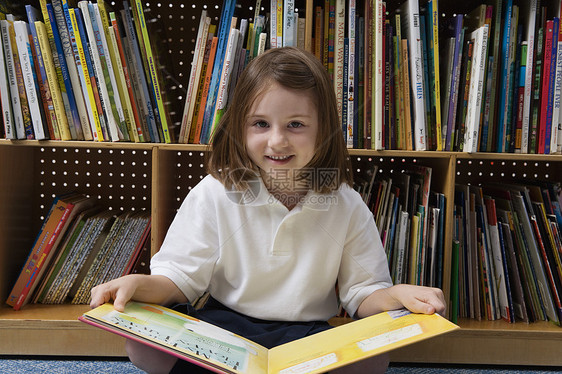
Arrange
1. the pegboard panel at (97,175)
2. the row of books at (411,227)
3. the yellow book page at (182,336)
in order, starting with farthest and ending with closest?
the pegboard panel at (97,175), the row of books at (411,227), the yellow book page at (182,336)

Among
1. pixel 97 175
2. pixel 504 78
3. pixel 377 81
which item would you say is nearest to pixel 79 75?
pixel 97 175

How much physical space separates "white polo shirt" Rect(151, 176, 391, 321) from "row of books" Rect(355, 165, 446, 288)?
251 millimetres

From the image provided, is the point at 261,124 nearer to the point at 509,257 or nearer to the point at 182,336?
the point at 182,336

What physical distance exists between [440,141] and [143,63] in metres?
0.78

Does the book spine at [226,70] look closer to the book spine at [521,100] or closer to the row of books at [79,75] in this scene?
the row of books at [79,75]

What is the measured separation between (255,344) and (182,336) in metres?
0.16

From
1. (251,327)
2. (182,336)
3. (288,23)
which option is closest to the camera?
(182,336)

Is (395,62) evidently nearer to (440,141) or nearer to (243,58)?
(440,141)

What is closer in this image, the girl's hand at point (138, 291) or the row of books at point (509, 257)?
the girl's hand at point (138, 291)

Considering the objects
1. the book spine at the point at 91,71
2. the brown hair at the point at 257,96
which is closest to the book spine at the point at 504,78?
the brown hair at the point at 257,96

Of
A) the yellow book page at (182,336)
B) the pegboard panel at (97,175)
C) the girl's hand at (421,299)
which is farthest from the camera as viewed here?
the pegboard panel at (97,175)

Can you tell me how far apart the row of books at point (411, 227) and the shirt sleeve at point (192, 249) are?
46 cm

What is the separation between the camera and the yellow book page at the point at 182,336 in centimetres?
70

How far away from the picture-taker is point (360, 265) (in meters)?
1.01
